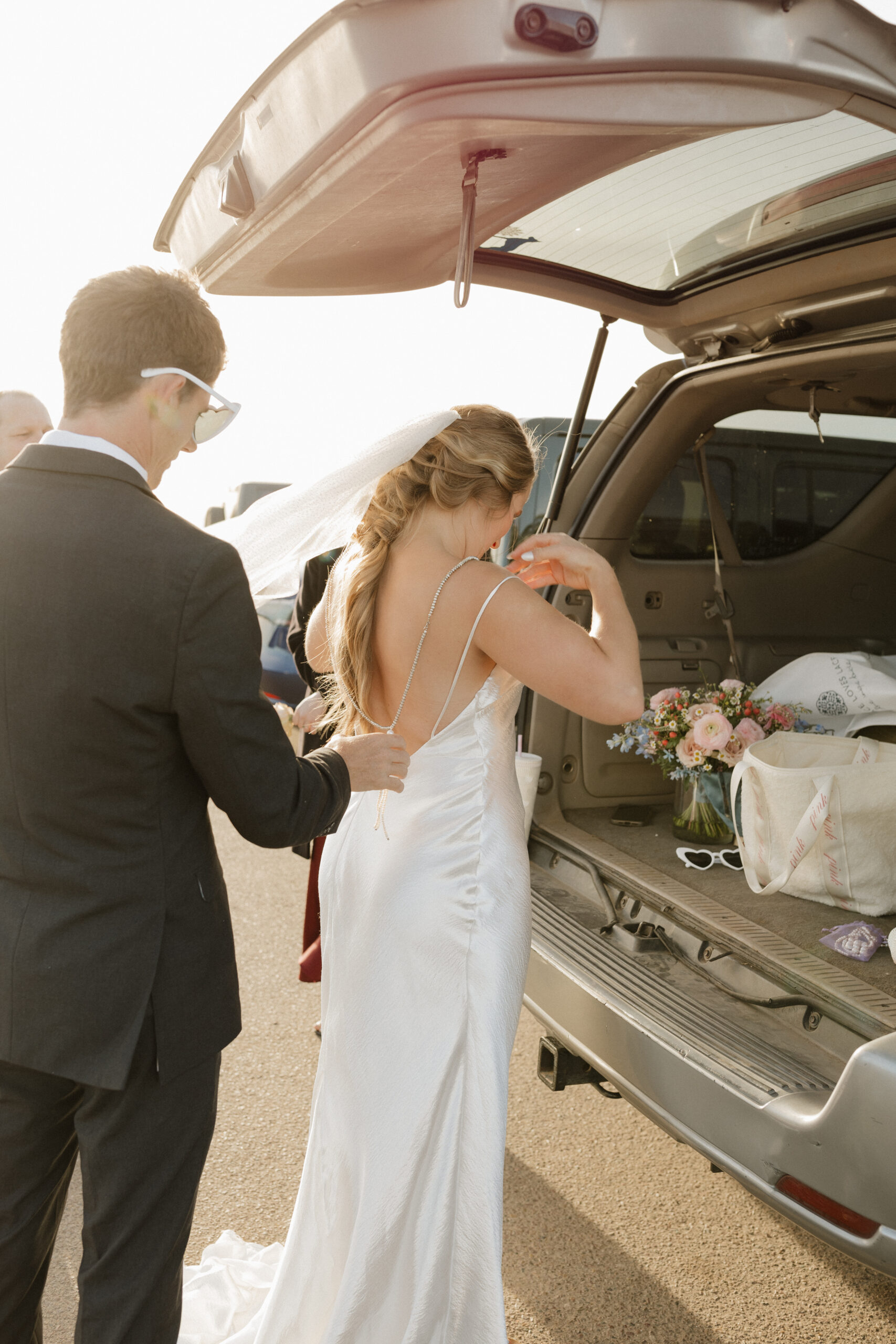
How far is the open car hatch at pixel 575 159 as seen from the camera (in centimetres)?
132

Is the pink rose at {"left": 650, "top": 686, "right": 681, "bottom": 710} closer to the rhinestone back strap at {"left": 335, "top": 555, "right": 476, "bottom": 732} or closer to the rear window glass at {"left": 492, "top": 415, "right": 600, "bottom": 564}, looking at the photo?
the rear window glass at {"left": 492, "top": 415, "right": 600, "bottom": 564}

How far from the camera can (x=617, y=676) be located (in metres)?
1.98

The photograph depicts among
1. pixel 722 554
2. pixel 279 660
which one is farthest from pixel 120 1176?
pixel 279 660

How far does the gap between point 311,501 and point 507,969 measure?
43.4 inches

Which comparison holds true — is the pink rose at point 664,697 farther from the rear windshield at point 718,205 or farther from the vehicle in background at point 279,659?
the vehicle in background at point 279,659

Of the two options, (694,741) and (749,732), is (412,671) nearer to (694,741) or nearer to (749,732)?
(694,741)

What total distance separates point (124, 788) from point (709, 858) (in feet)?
7.24

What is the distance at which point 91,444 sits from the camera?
1510 millimetres

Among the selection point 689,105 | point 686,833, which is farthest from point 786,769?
point 689,105

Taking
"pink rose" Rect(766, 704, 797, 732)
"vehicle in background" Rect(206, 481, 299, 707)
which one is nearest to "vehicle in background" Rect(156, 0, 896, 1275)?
"pink rose" Rect(766, 704, 797, 732)

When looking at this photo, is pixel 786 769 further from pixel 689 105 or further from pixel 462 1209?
pixel 689 105

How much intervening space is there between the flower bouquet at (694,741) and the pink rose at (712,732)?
17 millimetres

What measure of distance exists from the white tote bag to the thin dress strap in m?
1.07

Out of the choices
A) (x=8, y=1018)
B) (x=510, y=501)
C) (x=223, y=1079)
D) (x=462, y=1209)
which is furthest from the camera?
(x=223, y=1079)
